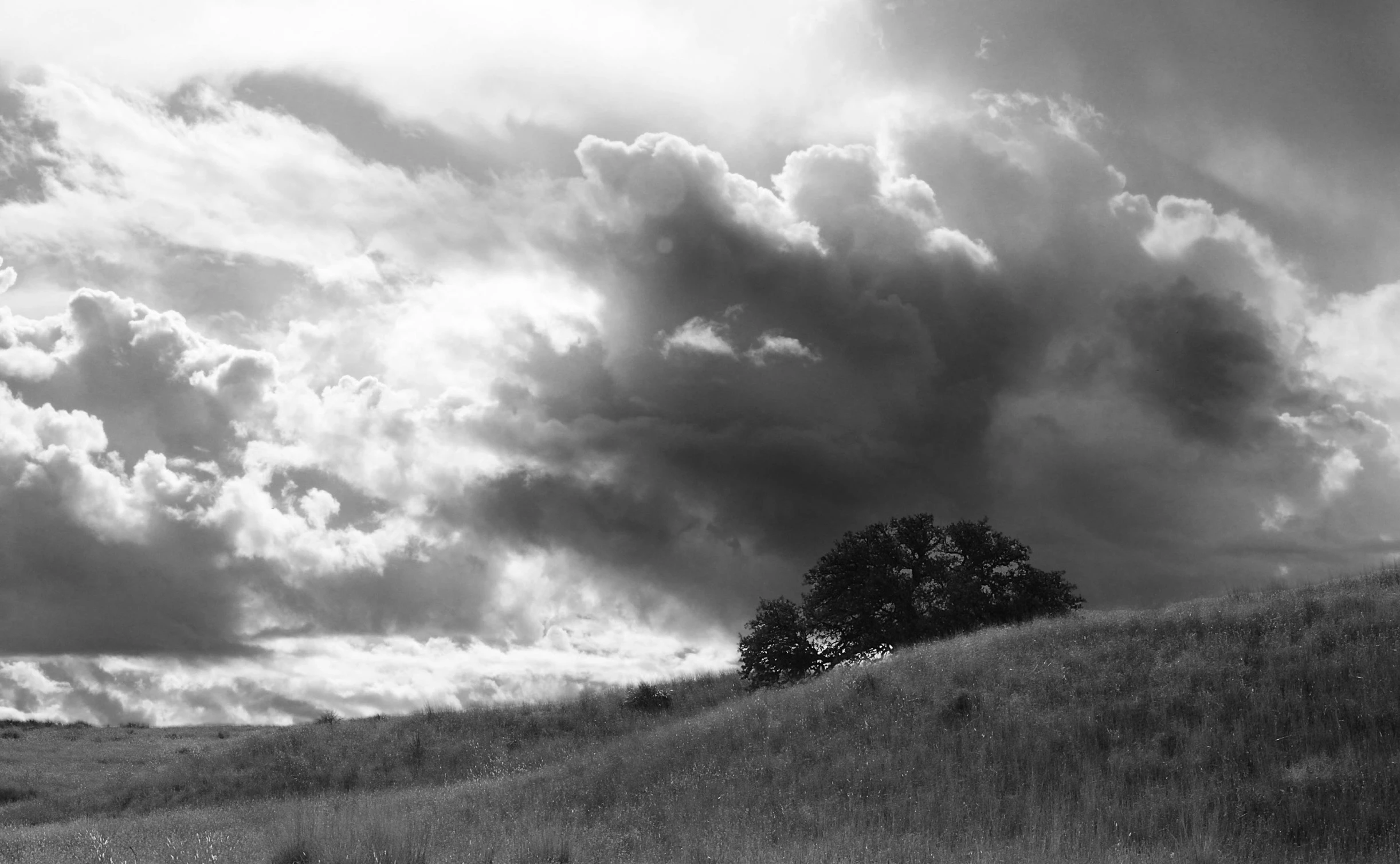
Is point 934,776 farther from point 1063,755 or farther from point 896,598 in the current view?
point 896,598

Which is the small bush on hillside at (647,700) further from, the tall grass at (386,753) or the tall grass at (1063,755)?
the tall grass at (1063,755)

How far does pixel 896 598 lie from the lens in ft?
145

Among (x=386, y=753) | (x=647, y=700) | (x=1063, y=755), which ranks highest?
(x=647, y=700)

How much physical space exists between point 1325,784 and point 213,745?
3940 centimetres

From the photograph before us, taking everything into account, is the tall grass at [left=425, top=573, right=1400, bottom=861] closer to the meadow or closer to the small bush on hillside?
the meadow

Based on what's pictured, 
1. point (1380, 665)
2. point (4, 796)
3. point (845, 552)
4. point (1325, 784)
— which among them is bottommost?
point (4, 796)

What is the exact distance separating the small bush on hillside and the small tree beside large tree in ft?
13.0

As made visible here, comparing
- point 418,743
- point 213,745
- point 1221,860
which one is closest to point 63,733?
point 213,745

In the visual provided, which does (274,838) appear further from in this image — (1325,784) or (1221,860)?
(1325,784)

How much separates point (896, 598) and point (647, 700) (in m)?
12.0

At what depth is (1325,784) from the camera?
19.1 metres

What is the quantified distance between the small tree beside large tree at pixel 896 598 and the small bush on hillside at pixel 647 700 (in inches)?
156

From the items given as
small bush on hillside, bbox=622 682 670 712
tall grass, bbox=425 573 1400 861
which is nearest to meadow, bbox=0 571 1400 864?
tall grass, bbox=425 573 1400 861

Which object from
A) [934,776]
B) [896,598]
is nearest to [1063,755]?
[934,776]
